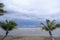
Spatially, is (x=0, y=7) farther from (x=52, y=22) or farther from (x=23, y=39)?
(x=23, y=39)

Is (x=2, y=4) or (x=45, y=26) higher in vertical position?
(x=2, y=4)

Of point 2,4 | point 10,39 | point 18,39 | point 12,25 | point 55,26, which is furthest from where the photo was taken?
point 18,39

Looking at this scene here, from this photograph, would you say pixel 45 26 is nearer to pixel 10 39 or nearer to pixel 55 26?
pixel 55 26

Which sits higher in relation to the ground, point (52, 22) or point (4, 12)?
point (4, 12)

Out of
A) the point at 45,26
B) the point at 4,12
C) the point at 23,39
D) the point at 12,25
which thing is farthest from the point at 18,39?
the point at 4,12

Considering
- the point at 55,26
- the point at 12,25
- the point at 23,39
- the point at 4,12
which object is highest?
the point at 4,12

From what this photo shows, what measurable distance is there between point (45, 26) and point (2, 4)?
14.3 metres

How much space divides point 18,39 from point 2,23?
76.3ft

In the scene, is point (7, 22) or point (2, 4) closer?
point (2, 4)

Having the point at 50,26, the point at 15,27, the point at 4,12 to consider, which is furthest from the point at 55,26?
the point at 4,12

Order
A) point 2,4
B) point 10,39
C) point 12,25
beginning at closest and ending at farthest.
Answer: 1. point 2,4
2. point 12,25
3. point 10,39

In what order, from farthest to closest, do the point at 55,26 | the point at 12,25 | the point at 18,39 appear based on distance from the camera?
the point at 18,39
the point at 55,26
the point at 12,25

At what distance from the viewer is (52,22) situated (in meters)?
42.6

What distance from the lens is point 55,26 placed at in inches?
1674
